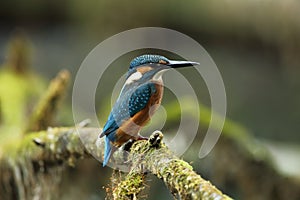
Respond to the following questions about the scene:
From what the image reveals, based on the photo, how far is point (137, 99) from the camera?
1126mm

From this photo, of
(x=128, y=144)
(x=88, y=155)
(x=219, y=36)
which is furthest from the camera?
(x=219, y=36)

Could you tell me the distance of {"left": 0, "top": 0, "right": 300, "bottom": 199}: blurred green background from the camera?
4.48 metres

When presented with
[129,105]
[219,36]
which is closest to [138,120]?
[129,105]

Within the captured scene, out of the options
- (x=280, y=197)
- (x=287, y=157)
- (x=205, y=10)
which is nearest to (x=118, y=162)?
(x=280, y=197)

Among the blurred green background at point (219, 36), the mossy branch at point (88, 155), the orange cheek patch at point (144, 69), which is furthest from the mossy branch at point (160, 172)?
the blurred green background at point (219, 36)

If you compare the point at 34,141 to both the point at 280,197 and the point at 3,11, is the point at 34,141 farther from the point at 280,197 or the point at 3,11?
the point at 3,11

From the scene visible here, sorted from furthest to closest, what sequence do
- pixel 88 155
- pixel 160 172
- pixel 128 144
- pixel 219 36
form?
pixel 219 36 → pixel 88 155 → pixel 128 144 → pixel 160 172

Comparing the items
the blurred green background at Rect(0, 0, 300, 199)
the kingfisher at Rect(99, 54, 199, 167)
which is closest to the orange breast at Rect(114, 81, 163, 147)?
the kingfisher at Rect(99, 54, 199, 167)

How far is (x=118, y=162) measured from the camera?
127 centimetres

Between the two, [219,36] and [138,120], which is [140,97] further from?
[219,36]

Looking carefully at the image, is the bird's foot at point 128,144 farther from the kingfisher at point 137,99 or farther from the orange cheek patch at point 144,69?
the orange cheek patch at point 144,69

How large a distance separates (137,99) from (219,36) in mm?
4077

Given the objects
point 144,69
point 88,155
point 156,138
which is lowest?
point 88,155

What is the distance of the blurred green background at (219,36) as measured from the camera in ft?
14.7
